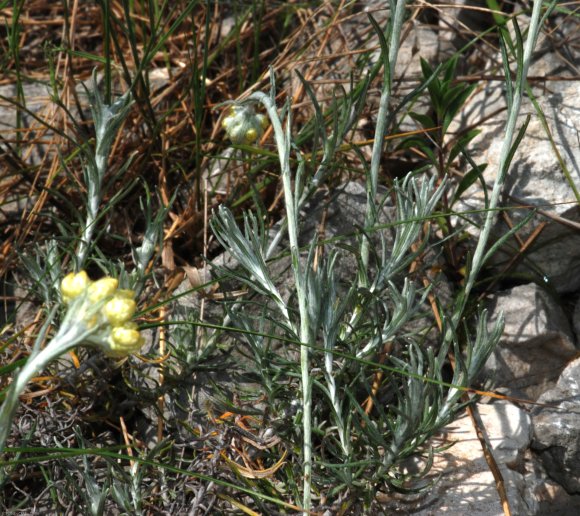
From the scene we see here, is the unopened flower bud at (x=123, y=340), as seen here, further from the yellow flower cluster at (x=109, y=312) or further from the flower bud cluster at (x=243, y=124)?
the flower bud cluster at (x=243, y=124)

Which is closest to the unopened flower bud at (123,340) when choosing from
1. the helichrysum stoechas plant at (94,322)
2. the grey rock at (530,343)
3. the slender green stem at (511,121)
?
the helichrysum stoechas plant at (94,322)

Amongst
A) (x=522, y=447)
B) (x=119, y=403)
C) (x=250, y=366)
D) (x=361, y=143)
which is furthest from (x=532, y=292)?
(x=119, y=403)

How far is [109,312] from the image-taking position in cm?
126

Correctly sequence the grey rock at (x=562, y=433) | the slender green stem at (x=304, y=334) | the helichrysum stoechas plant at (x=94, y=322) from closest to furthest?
the helichrysum stoechas plant at (x=94, y=322)
the slender green stem at (x=304, y=334)
the grey rock at (x=562, y=433)

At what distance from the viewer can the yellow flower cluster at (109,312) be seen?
1257mm

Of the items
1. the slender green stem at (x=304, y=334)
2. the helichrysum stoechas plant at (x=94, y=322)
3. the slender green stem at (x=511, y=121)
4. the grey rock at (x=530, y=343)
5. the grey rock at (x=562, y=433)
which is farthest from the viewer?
the grey rock at (x=530, y=343)

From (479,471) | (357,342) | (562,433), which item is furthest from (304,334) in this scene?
(562,433)

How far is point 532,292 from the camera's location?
2.63 metres

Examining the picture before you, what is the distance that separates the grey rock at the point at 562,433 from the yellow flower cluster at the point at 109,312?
142 cm

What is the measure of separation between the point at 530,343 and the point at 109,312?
1758 millimetres

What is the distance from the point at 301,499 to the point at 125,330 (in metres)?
0.91

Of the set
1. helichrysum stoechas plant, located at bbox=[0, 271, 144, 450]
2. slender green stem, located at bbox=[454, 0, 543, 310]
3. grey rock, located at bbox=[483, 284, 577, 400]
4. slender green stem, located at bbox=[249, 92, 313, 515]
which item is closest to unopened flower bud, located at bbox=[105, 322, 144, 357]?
helichrysum stoechas plant, located at bbox=[0, 271, 144, 450]

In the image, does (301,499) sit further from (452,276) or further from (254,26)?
(254,26)

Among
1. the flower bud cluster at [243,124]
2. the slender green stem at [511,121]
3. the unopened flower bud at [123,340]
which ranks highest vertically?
the flower bud cluster at [243,124]
